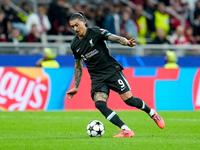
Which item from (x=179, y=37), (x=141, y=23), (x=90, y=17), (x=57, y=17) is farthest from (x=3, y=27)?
(x=179, y=37)

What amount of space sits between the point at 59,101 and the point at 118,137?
7239mm

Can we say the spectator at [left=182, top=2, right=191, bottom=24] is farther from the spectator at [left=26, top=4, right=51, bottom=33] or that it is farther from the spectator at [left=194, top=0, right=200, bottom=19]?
the spectator at [left=26, top=4, right=51, bottom=33]

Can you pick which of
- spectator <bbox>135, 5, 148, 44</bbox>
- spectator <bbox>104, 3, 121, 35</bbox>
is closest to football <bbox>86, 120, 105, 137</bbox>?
spectator <bbox>104, 3, 121, 35</bbox>

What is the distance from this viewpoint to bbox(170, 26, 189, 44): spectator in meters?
20.6

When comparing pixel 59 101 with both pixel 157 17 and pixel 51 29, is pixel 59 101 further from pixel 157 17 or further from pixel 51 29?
pixel 157 17

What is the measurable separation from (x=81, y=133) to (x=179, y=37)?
12.0 m

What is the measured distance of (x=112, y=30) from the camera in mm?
20484

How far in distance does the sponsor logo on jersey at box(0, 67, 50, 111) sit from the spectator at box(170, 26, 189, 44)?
278 inches

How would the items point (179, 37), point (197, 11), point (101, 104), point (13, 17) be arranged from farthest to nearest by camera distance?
point (197, 11) < point (179, 37) < point (13, 17) < point (101, 104)

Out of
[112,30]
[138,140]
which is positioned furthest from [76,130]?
[112,30]

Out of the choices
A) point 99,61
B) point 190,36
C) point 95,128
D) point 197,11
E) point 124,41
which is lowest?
point 190,36

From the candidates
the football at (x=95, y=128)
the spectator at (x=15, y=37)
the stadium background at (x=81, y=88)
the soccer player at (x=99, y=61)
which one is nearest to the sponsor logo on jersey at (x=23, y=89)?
the stadium background at (x=81, y=88)

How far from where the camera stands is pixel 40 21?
19766 millimetres

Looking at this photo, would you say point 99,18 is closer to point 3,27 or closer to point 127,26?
point 127,26
